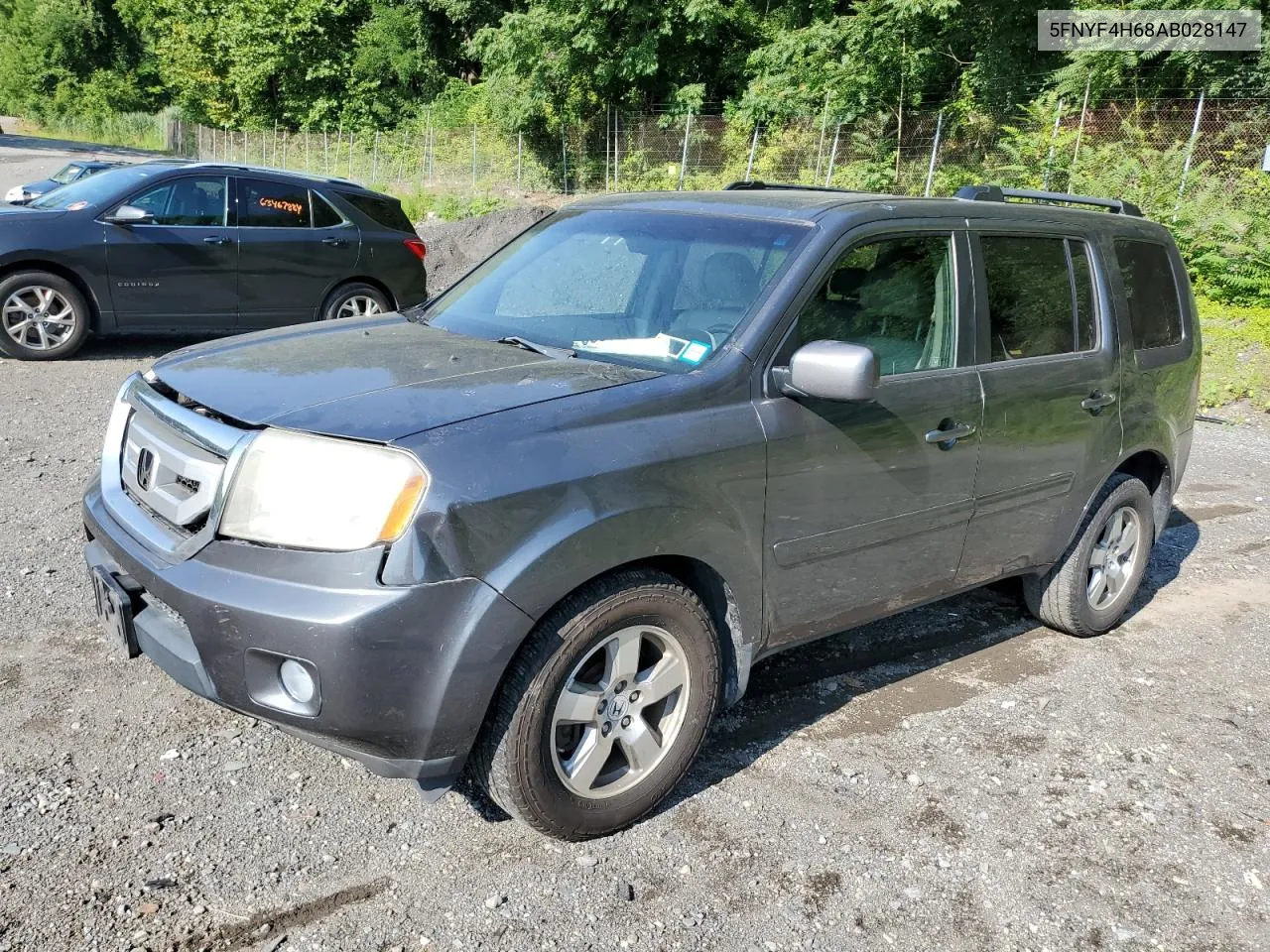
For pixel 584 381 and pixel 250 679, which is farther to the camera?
pixel 584 381

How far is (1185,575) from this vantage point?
6.16m

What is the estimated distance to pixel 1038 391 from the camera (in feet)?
A: 14.1

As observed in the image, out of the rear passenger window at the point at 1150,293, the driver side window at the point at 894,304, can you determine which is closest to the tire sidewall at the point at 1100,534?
the rear passenger window at the point at 1150,293

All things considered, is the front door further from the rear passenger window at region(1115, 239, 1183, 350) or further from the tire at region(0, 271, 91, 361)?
the tire at region(0, 271, 91, 361)

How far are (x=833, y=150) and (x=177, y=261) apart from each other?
1654 centimetres

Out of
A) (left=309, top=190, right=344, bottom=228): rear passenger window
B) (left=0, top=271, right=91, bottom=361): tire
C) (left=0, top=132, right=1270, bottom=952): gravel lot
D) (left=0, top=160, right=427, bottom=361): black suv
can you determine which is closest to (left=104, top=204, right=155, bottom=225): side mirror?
(left=0, top=160, right=427, bottom=361): black suv

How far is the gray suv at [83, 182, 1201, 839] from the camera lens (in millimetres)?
2760

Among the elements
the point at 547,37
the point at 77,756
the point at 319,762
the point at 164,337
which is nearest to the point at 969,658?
the point at 319,762

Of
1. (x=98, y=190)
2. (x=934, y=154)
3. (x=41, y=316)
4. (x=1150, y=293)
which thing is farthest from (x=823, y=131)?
(x=1150, y=293)

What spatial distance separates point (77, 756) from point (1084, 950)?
3038mm

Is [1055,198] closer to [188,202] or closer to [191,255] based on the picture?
[191,255]

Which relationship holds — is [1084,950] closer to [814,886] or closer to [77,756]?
[814,886]

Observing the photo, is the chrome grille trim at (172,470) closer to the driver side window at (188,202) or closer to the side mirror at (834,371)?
the side mirror at (834,371)

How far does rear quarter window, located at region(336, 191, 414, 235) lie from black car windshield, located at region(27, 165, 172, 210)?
168cm
